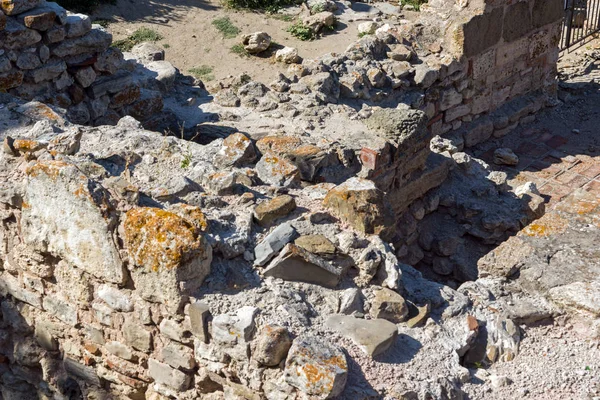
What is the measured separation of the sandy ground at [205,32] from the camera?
407 inches

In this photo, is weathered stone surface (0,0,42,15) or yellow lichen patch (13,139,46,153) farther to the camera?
weathered stone surface (0,0,42,15)

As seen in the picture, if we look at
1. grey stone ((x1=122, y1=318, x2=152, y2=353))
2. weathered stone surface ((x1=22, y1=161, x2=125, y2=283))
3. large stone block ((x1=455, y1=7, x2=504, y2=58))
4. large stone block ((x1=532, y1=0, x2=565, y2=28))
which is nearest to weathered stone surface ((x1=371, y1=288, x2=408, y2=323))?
grey stone ((x1=122, y1=318, x2=152, y2=353))

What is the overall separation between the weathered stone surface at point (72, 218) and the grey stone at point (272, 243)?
64 centimetres

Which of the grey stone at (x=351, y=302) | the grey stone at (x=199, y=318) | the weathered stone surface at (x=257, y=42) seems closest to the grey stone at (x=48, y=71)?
the grey stone at (x=199, y=318)

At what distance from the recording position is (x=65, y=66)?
244 inches

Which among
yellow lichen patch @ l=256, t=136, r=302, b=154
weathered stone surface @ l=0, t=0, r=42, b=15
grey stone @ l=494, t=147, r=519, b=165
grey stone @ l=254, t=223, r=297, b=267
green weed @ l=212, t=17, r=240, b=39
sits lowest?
grey stone @ l=494, t=147, r=519, b=165

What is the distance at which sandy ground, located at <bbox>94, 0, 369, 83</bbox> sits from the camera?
10.3m

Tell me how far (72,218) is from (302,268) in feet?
3.69

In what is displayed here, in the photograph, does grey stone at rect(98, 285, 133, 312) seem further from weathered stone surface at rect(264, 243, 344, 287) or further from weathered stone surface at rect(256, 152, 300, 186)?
weathered stone surface at rect(256, 152, 300, 186)

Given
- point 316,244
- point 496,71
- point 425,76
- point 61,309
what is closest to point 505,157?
point 496,71

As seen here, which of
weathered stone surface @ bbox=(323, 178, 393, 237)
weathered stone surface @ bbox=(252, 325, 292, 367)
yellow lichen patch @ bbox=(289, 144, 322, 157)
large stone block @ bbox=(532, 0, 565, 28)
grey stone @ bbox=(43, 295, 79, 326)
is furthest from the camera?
large stone block @ bbox=(532, 0, 565, 28)

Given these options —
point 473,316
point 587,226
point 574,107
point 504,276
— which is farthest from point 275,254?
point 574,107

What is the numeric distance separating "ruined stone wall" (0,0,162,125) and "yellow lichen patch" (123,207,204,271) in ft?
9.22

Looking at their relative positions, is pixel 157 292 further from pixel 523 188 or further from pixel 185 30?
pixel 185 30
